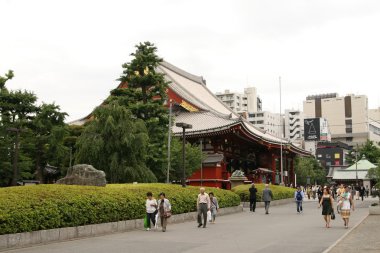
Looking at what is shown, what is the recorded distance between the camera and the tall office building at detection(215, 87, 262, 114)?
488 feet

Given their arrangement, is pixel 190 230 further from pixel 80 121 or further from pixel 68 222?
pixel 80 121

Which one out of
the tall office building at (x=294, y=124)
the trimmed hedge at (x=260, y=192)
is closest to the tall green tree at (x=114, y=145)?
the trimmed hedge at (x=260, y=192)

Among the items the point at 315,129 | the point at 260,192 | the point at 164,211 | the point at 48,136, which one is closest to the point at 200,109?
the point at 260,192

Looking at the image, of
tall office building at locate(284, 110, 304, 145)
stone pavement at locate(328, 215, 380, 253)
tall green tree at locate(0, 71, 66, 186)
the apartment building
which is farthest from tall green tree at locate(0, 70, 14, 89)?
tall office building at locate(284, 110, 304, 145)

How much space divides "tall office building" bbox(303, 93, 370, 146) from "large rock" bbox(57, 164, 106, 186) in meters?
121

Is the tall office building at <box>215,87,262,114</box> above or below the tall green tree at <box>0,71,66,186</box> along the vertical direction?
above

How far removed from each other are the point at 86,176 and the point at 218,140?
88.2 feet

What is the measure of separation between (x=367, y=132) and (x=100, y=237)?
12761 centimetres

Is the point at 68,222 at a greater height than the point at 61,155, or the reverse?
the point at 61,155

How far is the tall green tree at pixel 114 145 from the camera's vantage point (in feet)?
88.1

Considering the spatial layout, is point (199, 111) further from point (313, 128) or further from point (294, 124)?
point (294, 124)

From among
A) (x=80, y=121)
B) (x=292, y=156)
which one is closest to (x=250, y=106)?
(x=292, y=156)

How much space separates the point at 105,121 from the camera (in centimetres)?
2752

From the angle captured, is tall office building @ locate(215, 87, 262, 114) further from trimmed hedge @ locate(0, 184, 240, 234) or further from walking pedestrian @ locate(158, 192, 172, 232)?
walking pedestrian @ locate(158, 192, 172, 232)
